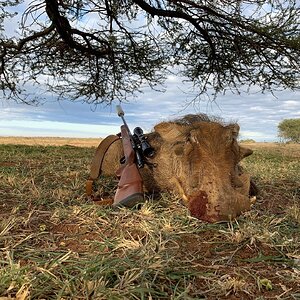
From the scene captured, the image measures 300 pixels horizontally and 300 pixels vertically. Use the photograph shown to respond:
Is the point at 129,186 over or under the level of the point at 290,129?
over

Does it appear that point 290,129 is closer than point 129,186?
No

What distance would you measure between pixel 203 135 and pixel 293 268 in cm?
136

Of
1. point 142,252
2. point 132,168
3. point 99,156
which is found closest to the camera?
point 142,252

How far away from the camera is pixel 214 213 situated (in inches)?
128

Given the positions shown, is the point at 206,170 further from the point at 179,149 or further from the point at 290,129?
the point at 290,129

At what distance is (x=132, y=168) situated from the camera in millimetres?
3906

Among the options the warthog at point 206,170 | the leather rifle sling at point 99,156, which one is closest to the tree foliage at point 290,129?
the leather rifle sling at point 99,156

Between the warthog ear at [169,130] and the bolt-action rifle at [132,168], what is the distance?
0.65 ft

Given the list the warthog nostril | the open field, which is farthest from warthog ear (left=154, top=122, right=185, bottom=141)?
the warthog nostril

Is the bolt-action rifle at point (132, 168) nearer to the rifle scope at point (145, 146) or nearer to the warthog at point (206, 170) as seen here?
the rifle scope at point (145, 146)

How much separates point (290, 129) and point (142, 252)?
41.0 meters

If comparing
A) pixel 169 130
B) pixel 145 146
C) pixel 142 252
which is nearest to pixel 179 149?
pixel 145 146

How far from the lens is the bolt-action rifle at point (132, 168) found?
3.74 metres

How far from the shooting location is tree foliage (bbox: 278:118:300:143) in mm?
39375
